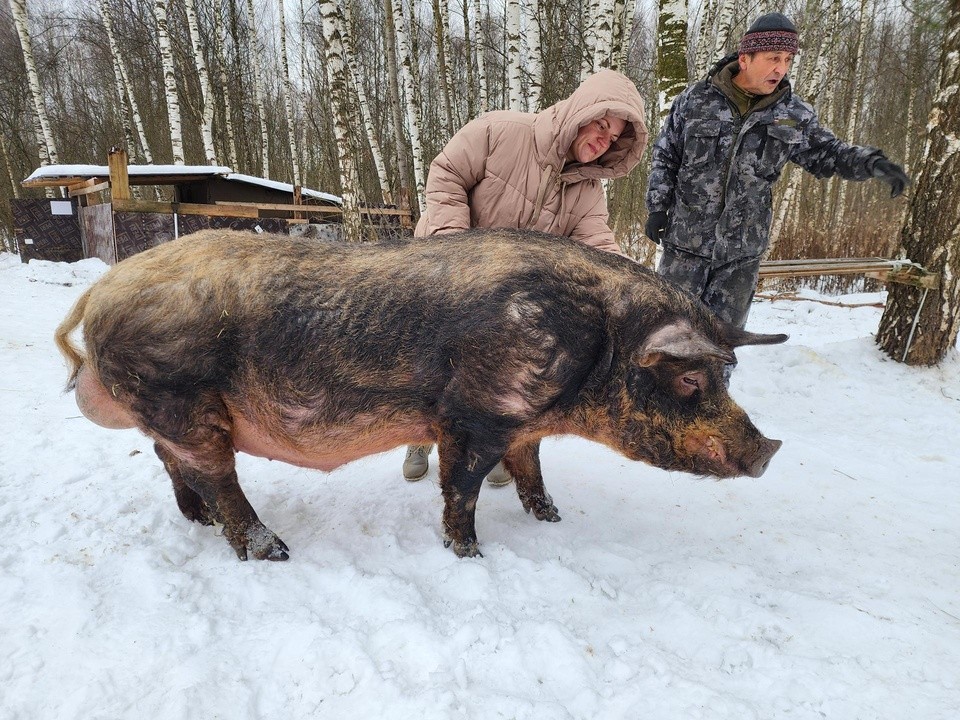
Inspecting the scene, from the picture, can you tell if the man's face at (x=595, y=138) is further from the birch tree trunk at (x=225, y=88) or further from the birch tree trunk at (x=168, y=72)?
the birch tree trunk at (x=225, y=88)

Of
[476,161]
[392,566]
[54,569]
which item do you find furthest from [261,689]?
[476,161]

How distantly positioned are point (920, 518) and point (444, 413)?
275 centimetres

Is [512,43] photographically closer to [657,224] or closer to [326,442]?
[657,224]

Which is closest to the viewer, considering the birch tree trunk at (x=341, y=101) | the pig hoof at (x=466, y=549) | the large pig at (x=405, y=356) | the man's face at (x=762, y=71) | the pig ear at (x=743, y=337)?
the large pig at (x=405, y=356)

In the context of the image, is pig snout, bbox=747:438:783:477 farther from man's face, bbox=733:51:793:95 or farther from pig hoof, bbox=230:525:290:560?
man's face, bbox=733:51:793:95

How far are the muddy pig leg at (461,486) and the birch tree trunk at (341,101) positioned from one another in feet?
19.8

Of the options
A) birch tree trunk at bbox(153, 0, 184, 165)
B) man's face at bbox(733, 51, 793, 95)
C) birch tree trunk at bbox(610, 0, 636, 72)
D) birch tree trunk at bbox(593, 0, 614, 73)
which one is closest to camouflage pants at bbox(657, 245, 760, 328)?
man's face at bbox(733, 51, 793, 95)

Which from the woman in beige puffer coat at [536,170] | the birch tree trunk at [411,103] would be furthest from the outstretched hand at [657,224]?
the birch tree trunk at [411,103]

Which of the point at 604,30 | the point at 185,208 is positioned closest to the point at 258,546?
the point at 604,30

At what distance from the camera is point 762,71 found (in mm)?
3395

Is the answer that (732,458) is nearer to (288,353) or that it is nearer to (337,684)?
(337,684)

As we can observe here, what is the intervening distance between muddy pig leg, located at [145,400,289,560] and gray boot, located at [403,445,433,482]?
921 mm

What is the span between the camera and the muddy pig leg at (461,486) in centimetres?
252

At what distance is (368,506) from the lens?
3109mm
